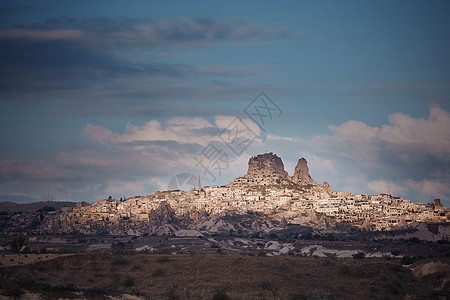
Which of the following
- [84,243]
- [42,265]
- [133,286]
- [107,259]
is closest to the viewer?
[133,286]

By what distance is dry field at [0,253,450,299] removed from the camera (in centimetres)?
5916

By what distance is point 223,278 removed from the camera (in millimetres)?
68000

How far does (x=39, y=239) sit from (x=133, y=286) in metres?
93.3

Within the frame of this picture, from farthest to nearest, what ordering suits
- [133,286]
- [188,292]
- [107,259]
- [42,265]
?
[107,259]
[42,265]
[133,286]
[188,292]

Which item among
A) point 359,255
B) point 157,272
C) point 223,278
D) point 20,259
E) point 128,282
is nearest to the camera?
point 128,282

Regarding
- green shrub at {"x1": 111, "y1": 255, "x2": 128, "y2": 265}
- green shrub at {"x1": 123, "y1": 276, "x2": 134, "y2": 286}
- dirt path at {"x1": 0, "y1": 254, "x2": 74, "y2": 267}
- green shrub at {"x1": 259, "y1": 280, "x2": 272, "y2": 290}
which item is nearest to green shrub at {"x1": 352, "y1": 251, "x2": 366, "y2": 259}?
green shrub at {"x1": 259, "y1": 280, "x2": 272, "y2": 290}

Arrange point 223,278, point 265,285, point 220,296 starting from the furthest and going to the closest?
point 223,278
point 265,285
point 220,296

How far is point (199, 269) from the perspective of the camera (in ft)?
236

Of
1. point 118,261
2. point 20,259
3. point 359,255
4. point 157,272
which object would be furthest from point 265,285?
point 359,255

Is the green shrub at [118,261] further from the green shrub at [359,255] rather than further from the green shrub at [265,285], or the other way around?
the green shrub at [359,255]

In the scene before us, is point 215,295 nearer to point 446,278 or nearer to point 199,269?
point 199,269

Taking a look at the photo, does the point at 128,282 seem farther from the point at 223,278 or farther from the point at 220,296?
the point at 220,296

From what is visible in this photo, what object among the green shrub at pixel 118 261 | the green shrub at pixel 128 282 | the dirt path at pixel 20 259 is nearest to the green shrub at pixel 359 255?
the green shrub at pixel 118 261

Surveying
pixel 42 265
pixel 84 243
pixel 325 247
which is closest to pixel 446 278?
pixel 42 265
